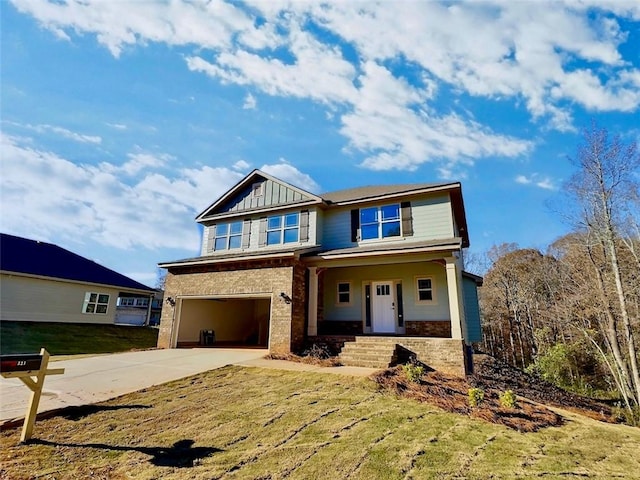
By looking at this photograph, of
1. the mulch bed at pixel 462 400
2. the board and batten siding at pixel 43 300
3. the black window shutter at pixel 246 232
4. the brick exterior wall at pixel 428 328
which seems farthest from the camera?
the board and batten siding at pixel 43 300

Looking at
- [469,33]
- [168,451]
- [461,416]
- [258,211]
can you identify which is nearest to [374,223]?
[258,211]

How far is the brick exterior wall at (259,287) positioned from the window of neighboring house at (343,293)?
2184 mm

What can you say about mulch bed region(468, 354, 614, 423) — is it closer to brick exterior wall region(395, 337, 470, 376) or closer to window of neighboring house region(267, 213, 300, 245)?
brick exterior wall region(395, 337, 470, 376)

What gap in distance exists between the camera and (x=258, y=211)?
15.7 metres

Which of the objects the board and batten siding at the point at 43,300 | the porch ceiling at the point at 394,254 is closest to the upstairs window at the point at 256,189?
the porch ceiling at the point at 394,254

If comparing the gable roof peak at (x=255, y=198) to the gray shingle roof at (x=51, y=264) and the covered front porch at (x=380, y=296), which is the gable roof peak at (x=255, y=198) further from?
the gray shingle roof at (x=51, y=264)

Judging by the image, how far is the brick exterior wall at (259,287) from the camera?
11812mm

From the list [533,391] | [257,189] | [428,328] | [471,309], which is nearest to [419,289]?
[428,328]

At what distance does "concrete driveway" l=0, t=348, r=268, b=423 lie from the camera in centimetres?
670

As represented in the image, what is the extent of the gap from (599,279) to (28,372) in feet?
67.1

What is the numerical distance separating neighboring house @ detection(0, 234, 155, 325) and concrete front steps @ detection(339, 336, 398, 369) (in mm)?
19241

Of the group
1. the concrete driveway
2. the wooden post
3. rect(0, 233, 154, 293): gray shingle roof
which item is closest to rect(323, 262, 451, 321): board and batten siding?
the concrete driveway

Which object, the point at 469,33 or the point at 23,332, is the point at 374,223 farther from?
the point at 23,332

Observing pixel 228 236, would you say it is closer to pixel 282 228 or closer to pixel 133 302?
pixel 282 228
